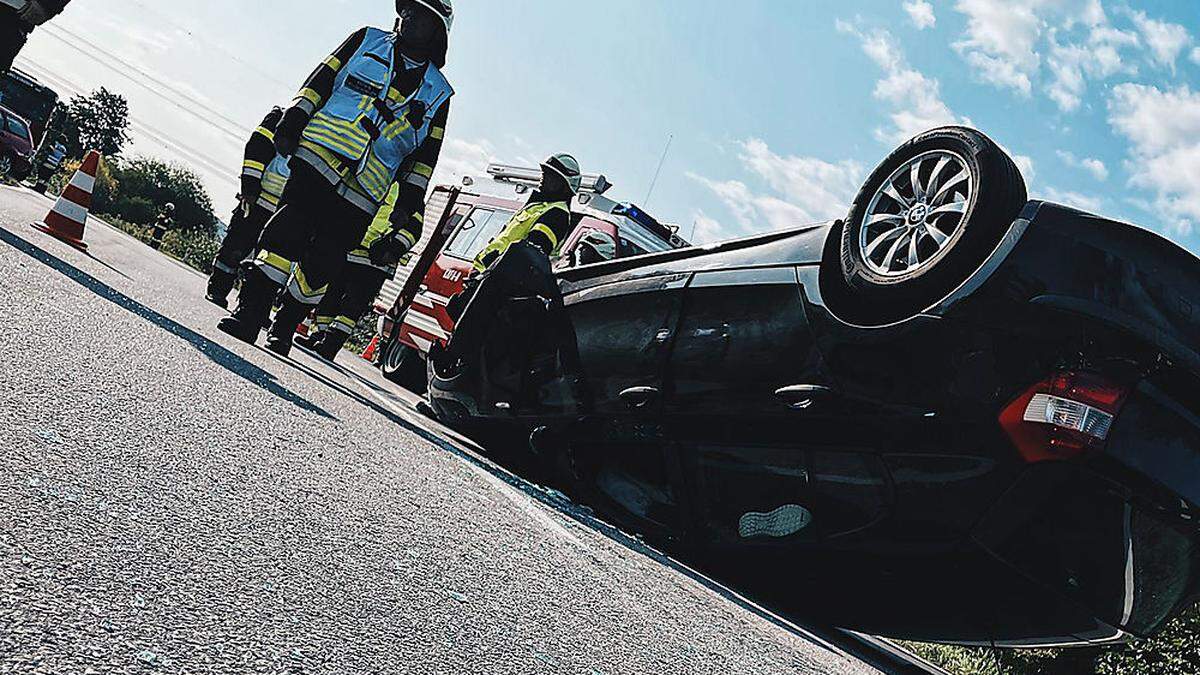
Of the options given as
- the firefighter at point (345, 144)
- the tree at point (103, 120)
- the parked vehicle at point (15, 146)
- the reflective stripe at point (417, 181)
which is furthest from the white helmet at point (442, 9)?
the tree at point (103, 120)

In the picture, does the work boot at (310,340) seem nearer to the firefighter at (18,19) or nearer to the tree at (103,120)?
the firefighter at (18,19)

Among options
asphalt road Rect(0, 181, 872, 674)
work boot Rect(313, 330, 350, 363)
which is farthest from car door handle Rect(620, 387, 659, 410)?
work boot Rect(313, 330, 350, 363)

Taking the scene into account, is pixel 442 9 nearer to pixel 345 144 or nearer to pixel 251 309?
pixel 345 144

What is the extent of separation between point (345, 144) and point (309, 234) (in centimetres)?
65

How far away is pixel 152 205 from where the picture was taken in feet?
144

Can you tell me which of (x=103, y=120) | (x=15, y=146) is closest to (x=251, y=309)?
(x=15, y=146)

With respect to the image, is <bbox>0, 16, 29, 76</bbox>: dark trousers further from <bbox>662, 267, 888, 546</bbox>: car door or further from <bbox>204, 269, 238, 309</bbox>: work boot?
<bbox>662, 267, 888, 546</bbox>: car door

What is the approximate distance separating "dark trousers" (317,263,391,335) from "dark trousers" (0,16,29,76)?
2530 mm

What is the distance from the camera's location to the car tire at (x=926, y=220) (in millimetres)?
3732

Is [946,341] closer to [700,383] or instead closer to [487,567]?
[700,383]

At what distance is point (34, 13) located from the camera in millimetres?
6844

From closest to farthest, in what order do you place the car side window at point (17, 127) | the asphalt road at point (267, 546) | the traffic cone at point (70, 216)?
the asphalt road at point (267, 546) < the traffic cone at point (70, 216) < the car side window at point (17, 127)

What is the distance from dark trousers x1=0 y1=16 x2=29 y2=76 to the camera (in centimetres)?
674

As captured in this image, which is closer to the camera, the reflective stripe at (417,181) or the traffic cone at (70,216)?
the reflective stripe at (417,181)
